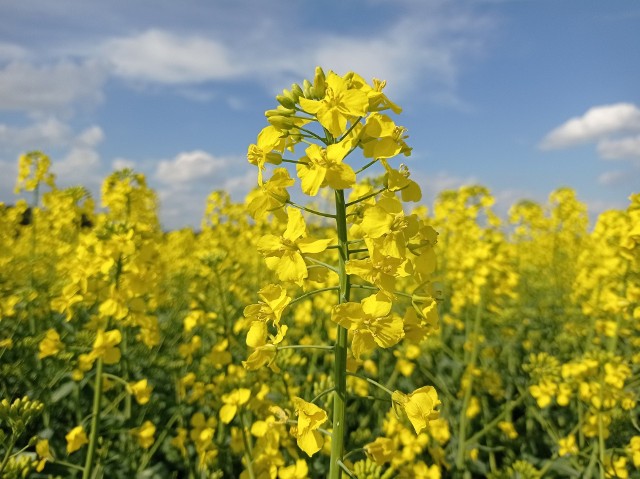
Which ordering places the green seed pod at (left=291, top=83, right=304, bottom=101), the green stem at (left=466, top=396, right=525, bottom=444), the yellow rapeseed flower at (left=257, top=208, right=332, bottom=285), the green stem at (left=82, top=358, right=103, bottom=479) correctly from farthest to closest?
the green stem at (left=466, top=396, right=525, bottom=444)
the green stem at (left=82, top=358, right=103, bottom=479)
the green seed pod at (left=291, top=83, right=304, bottom=101)
the yellow rapeseed flower at (left=257, top=208, right=332, bottom=285)

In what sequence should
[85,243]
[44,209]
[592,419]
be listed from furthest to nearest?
[44,209] → [592,419] → [85,243]

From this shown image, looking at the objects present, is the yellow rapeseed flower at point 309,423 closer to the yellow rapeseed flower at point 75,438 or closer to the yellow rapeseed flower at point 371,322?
the yellow rapeseed flower at point 371,322

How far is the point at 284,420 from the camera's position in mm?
1858

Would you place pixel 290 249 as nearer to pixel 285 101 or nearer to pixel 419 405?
pixel 285 101

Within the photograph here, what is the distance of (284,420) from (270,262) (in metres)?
0.62

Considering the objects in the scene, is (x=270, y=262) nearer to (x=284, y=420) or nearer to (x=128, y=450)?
(x=284, y=420)

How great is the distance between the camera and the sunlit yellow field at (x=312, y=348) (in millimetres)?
1695

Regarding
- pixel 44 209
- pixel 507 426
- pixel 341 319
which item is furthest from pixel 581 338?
pixel 44 209

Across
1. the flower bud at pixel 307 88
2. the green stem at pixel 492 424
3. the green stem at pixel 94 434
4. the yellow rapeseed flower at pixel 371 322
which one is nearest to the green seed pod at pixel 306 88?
the flower bud at pixel 307 88

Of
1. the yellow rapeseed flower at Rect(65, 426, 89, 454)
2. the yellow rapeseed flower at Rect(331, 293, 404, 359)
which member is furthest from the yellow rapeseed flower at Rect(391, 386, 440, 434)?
the yellow rapeseed flower at Rect(65, 426, 89, 454)

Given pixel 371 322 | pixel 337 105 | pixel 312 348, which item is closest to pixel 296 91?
pixel 337 105

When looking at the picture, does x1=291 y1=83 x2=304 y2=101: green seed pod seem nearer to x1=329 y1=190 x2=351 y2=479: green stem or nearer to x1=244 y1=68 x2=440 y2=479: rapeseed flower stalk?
x1=244 y1=68 x2=440 y2=479: rapeseed flower stalk

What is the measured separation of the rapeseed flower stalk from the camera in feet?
5.27

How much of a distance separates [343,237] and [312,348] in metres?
1.48
